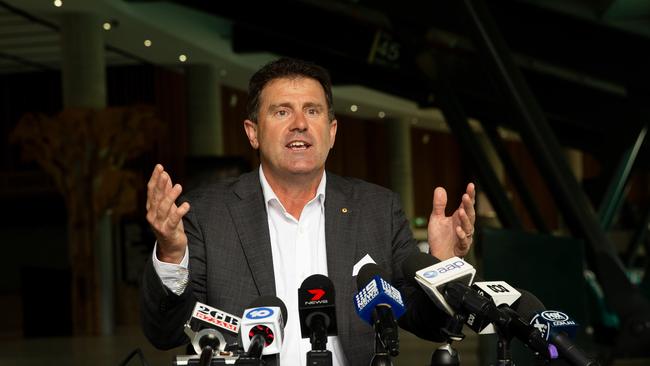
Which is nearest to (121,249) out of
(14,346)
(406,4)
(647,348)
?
(14,346)

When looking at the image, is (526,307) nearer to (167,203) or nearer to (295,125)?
(167,203)

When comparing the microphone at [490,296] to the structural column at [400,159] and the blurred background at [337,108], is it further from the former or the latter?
the structural column at [400,159]

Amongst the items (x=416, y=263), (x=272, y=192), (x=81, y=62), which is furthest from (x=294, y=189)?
(x=81, y=62)

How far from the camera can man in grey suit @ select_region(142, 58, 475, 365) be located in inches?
106

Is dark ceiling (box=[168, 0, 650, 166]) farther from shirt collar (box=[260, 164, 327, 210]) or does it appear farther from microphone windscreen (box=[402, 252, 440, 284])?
microphone windscreen (box=[402, 252, 440, 284])

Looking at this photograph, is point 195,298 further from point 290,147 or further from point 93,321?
point 93,321

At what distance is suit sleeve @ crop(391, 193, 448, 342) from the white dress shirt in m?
0.20

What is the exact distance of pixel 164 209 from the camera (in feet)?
7.77

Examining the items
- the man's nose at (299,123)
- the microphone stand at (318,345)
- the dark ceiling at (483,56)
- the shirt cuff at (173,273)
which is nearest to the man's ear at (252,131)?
the man's nose at (299,123)

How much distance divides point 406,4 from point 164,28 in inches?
273

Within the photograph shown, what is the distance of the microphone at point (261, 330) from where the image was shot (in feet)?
6.15

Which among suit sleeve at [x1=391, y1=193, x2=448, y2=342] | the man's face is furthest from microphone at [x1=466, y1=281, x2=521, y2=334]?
the man's face

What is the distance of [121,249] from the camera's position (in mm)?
16906

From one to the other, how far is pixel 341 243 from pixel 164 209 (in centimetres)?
64
